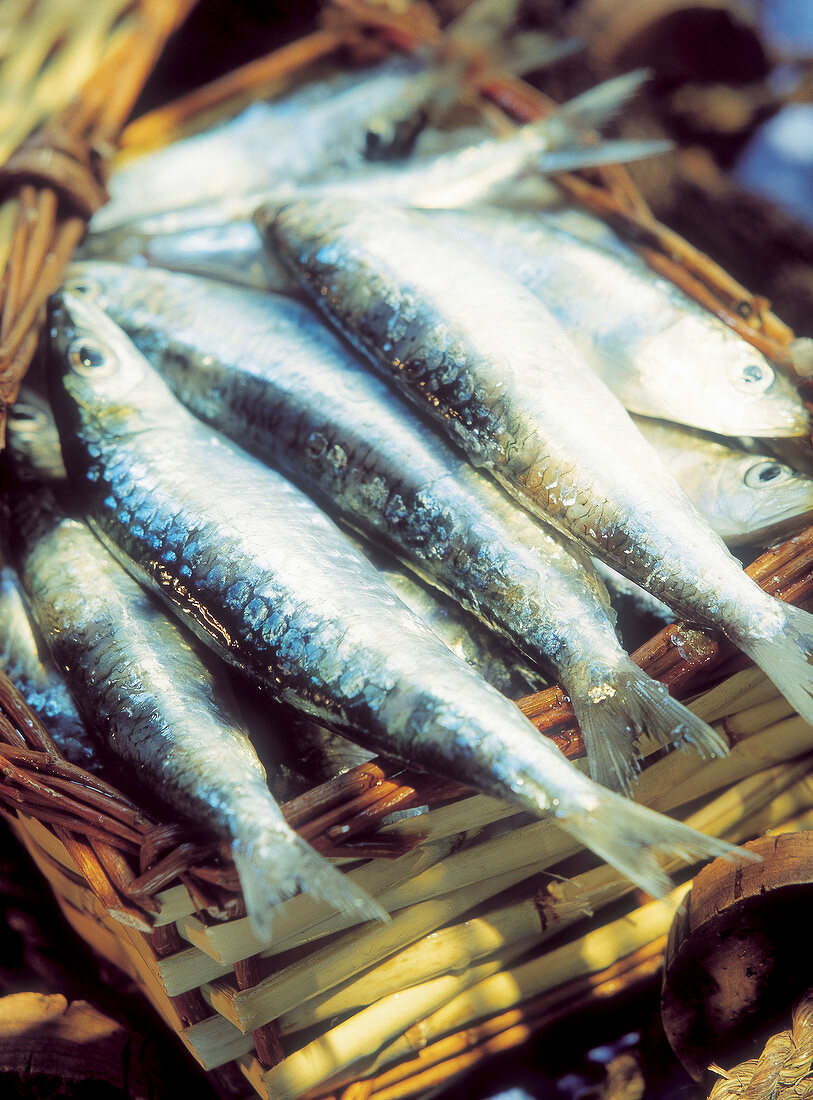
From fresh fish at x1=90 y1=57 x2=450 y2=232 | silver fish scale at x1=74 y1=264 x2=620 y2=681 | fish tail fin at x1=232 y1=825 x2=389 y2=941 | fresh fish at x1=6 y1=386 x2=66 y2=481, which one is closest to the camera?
fish tail fin at x1=232 y1=825 x2=389 y2=941

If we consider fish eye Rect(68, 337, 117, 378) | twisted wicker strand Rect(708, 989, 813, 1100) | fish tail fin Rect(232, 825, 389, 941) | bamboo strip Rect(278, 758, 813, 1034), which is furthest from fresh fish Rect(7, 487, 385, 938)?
twisted wicker strand Rect(708, 989, 813, 1100)

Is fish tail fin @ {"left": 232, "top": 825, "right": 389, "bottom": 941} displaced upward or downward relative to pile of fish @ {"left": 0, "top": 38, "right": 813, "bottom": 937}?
downward

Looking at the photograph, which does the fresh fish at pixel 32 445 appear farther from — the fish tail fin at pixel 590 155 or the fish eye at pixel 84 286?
the fish tail fin at pixel 590 155

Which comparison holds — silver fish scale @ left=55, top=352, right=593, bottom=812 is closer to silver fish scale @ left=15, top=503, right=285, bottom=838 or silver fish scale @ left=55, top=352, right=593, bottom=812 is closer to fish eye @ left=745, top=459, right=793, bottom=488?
silver fish scale @ left=15, top=503, right=285, bottom=838

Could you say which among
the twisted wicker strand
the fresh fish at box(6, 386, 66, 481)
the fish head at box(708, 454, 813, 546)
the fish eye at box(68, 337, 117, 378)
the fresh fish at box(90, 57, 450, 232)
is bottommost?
the twisted wicker strand

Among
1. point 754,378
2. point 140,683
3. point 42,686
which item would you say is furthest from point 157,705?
point 754,378

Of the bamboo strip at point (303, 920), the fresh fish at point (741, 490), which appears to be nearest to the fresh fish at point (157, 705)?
the bamboo strip at point (303, 920)
